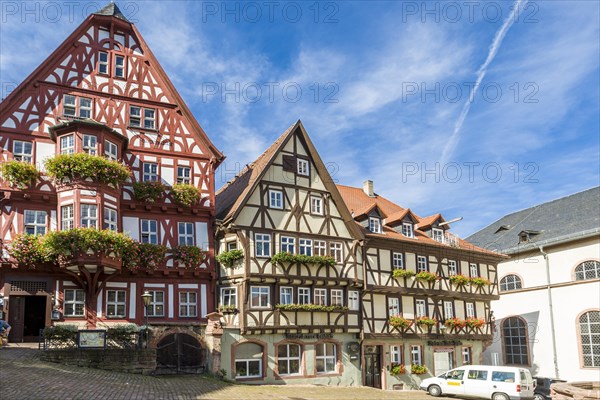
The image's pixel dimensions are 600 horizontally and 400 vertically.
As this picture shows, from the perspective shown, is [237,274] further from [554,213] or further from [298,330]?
[554,213]

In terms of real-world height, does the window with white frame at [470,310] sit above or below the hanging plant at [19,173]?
below

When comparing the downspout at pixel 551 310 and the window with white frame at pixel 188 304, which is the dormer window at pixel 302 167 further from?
the downspout at pixel 551 310

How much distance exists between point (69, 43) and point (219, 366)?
16.3 m

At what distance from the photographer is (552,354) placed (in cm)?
3769

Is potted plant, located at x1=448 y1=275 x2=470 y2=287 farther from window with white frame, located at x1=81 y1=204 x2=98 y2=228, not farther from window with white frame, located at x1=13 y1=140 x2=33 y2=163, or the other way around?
window with white frame, located at x1=13 y1=140 x2=33 y2=163

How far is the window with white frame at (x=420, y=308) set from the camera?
34.8 metres

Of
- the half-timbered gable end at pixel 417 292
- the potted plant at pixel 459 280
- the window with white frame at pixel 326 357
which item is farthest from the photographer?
the potted plant at pixel 459 280

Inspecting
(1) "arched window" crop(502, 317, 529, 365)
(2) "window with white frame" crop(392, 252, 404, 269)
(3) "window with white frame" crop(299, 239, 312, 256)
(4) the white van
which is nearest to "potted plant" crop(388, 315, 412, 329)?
(2) "window with white frame" crop(392, 252, 404, 269)

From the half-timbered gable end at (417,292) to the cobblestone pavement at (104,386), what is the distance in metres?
6.20

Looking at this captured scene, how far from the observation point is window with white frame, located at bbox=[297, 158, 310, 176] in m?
31.8

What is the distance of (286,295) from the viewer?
29750 mm

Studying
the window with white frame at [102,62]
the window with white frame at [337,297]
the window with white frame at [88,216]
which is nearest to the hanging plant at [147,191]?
the window with white frame at [88,216]

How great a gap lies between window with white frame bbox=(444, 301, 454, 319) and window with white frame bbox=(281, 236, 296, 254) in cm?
1127

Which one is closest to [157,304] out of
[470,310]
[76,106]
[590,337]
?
[76,106]
